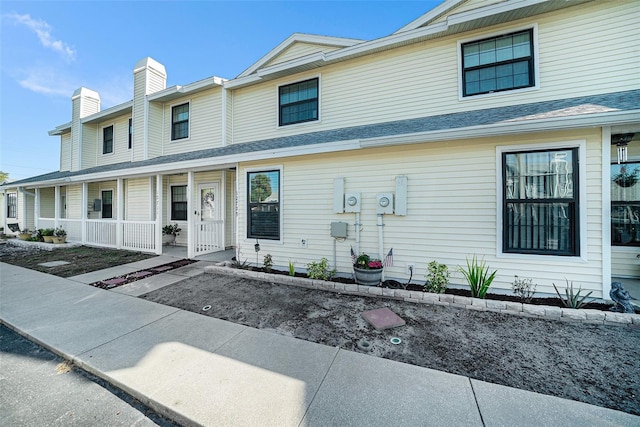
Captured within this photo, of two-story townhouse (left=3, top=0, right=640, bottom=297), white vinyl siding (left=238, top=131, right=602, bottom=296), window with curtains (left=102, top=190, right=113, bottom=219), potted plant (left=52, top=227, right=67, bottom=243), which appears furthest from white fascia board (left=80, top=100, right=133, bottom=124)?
white vinyl siding (left=238, top=131, right=602, bottom=296)

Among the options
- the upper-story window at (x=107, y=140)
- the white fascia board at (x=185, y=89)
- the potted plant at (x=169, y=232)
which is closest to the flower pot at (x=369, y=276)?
the white fascia board at (x=185, y=89)

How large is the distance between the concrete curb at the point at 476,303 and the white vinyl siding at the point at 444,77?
154 inches

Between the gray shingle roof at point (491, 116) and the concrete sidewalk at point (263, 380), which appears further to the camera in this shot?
the gray shingle roof at point (491, 116)

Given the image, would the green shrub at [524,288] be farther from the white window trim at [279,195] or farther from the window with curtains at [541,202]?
the white window trim at [279,195]

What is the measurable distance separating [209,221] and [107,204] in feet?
22.7

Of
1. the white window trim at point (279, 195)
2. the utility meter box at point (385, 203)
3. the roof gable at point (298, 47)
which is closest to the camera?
the utility meter box at point (385, 203)

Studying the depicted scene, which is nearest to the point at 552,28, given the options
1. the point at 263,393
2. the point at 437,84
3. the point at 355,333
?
the point at 437,84

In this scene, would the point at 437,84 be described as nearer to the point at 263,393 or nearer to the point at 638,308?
the point at 638,308

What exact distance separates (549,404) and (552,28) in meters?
6.40

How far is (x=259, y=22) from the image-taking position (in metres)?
8.95

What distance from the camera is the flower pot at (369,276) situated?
457cm

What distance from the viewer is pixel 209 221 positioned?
8273 millimetres

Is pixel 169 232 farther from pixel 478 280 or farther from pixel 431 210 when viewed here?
pixel 478 280

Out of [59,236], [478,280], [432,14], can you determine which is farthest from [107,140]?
[478,280]
